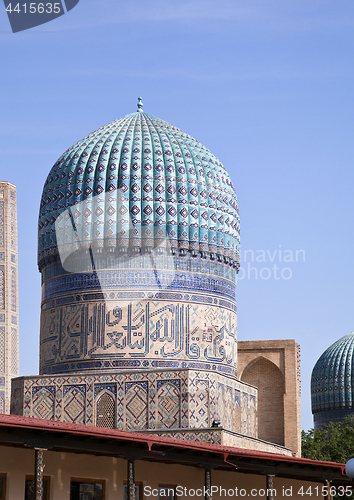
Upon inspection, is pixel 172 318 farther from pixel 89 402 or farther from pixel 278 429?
pixel 278 429

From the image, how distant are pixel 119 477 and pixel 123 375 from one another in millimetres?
3539

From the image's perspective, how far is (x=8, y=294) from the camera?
53.9 feet

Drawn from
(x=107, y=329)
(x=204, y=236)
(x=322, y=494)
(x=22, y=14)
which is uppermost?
(x=22, y=14)

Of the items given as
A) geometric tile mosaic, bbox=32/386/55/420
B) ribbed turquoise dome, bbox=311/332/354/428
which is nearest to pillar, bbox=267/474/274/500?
geometric tile mosaic, bbox=32/386/55/420

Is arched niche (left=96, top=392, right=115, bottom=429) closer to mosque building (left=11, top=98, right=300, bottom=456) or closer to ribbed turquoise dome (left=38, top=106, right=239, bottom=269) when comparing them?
mosque building (left=11, top=98, right=300, bottom=456)

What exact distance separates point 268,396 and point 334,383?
14054mm

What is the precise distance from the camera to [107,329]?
15.5 metres

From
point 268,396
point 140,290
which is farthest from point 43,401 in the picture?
point 268,396

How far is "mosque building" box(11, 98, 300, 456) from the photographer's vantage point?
1471 centimetres

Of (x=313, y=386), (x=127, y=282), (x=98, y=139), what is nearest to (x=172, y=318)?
(x=127, y=282)

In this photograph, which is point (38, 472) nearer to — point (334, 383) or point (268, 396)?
point (268, 396)

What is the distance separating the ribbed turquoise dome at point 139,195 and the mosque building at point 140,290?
0.02m

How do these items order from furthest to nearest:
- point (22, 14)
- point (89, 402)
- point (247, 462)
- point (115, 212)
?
point (115, 212) < point (89, 402) < point (247, 462) < point (22, 14)

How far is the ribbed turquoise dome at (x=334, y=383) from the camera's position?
Answer: 31406mm
